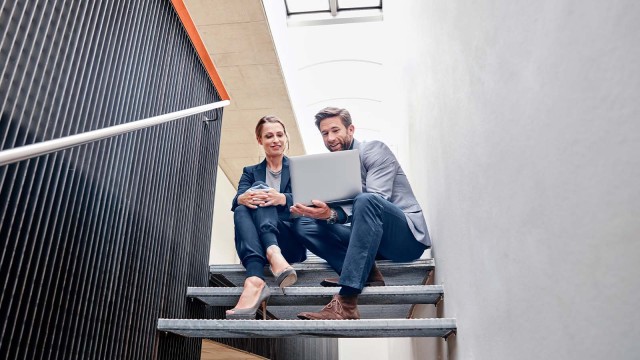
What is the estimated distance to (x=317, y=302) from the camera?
255 cm

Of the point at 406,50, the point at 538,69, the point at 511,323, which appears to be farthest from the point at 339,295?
the point at 406,50

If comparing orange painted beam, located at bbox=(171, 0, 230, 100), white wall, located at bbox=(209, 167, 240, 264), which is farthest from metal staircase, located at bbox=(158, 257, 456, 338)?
white wall, located at bbox=(209, 167, 240, 264)

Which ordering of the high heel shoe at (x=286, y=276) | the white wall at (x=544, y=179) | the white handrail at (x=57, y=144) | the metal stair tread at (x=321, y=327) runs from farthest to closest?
the high heel shoe at (x=286, y=276)
the metal stair tread at (x=321, y=327)
the white handrail at (x=57, y=144)
the white wall at (x=544, y=179)

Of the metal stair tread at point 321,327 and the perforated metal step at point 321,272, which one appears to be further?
the perforated metal step at point 321,272

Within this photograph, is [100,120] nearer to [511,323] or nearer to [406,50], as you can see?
[511,323]

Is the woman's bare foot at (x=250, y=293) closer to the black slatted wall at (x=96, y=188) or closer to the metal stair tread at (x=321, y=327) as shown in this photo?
the metal stair tread at (x=321, y=327)

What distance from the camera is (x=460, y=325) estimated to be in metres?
2.08

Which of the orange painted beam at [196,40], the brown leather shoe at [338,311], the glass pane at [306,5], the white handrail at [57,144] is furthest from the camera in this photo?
the glass pane at [306,5]

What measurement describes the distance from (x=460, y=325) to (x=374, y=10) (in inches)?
214

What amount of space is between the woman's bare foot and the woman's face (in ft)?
2.85

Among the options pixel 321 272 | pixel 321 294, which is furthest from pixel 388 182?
pixel 321 294

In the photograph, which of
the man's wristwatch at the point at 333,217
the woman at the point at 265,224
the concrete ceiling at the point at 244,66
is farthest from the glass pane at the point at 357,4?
the man's wristwatch at the point at 333,217

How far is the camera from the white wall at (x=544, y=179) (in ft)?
2.90

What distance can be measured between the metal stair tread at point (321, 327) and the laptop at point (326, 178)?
649 mm
